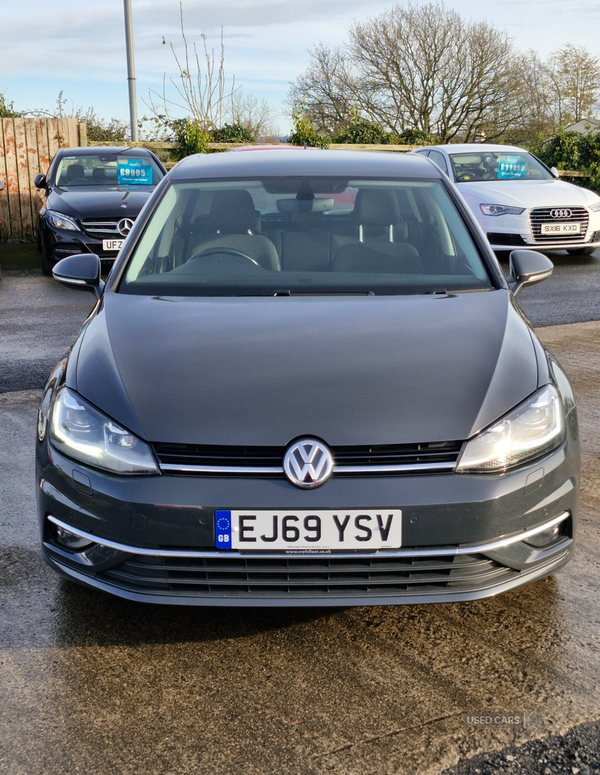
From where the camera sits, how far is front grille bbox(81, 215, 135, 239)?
35.4 feet

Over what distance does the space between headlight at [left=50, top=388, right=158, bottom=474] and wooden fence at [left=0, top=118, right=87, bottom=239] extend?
13.4 m

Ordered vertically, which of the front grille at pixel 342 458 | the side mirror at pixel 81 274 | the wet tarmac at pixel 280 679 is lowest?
the wet tarmac at pixel 280 679

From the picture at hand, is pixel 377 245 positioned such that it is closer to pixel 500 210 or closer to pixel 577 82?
pixel 500 210

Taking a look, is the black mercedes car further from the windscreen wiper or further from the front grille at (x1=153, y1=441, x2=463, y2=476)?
the front grille at (x1=153, y1=441, x2=463, y2=476)

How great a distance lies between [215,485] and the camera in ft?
8.17

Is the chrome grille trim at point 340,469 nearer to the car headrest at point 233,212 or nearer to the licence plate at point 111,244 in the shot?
the car headrest at point 233,212


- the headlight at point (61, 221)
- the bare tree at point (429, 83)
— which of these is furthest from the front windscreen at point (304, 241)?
the bare tree at point (429, 83)

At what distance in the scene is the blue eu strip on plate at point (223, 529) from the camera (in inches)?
97.0

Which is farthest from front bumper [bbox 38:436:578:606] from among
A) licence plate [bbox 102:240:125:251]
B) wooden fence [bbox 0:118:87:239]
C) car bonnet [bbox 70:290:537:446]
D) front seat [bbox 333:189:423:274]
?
wooden fence [bbox 0:118:87:239]

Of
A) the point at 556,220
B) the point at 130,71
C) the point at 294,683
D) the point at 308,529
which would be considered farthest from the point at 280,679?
the point at 130,71

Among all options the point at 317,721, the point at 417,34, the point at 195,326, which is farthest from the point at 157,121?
the point at 417,34

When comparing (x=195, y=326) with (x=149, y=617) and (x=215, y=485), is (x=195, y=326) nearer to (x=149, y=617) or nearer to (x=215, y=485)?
(x=215, y=485)

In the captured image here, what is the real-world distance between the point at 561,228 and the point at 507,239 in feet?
2.46

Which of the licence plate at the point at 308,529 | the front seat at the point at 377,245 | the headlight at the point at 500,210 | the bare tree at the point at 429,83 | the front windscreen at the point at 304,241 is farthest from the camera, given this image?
the bare tree at the point at 429,83
